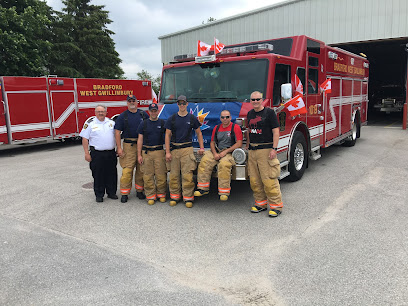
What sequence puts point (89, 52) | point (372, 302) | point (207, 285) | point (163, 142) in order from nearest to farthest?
point (372, 302)
point (207, 285)
point (163, 142)
point (89, 52)

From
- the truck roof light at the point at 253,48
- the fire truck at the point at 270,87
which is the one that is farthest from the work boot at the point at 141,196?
the truck roof light at the point at 253,48

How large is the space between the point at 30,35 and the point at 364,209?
68.2ft

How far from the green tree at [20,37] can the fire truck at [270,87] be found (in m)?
15.5

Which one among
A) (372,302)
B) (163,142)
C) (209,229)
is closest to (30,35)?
(163,142)

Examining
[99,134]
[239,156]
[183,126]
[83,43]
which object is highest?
[83,43]

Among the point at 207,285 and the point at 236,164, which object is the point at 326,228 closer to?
the point at 236,164

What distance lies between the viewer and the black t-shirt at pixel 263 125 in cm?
494

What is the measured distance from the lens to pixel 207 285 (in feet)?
10.7

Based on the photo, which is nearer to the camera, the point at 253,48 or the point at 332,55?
the point at 253,48

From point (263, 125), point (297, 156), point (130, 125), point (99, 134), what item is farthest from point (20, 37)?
point (263, 125)

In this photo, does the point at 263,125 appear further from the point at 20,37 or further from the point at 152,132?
the point at 20,37

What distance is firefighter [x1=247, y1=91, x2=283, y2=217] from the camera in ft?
16.2

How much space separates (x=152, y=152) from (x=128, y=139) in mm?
554

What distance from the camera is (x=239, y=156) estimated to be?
16.9 ft
